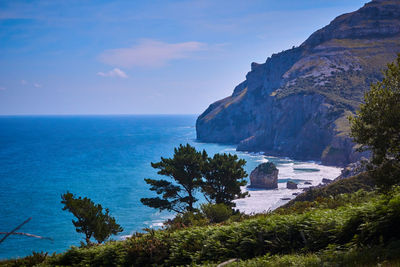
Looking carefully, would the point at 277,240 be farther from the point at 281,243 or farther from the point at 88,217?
the point at 88,217

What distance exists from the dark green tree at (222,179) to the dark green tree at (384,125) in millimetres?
20772

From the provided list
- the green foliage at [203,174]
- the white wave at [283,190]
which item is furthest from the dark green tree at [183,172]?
the white wave at [283,190]

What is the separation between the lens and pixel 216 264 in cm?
1004

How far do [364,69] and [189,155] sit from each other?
163m

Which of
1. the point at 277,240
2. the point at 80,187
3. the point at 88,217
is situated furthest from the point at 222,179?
the point at 80,187

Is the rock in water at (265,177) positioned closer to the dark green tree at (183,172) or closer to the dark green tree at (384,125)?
the dark green tree at (183,172)

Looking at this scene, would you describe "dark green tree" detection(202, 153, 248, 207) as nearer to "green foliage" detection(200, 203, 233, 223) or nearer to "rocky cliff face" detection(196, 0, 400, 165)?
"green foliage" detection(200, 203, 233, 223)

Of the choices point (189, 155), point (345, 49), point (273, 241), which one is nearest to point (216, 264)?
point (273, 241)

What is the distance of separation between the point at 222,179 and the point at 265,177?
58.3 metres

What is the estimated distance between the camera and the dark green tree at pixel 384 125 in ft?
41.5

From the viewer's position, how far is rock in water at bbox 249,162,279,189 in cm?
8944

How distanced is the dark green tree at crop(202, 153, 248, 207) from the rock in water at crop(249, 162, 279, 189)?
187ft

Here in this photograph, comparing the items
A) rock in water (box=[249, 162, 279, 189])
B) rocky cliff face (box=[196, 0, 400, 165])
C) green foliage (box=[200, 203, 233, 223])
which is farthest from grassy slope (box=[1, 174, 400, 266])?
rocky cliff face (box=[196, 0, 400, 165])

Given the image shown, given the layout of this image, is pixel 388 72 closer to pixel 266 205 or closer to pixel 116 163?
pixel 266 205
